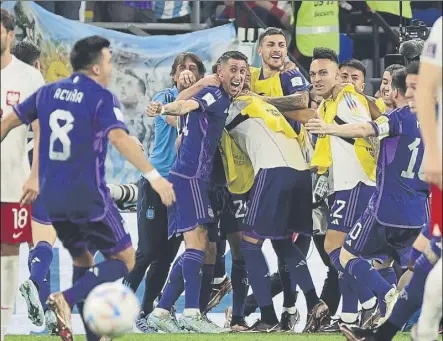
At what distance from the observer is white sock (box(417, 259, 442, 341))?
698cm

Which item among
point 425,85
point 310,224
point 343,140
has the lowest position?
point 310,224

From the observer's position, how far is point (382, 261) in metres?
10.7

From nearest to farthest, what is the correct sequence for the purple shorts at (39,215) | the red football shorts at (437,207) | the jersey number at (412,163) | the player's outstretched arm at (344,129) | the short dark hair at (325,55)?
the red football shorts at (437,207)
the player's outstretched arm at (344,129)
the jersey number at (412,163)
the purple shorts at (39,215)
the short dark hair at (325,55)

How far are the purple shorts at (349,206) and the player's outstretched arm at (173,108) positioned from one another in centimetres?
139

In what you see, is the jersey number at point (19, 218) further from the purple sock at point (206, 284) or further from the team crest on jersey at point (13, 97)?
the purple sock at point (206, 284)

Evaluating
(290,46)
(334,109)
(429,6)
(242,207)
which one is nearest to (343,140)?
(334,109)

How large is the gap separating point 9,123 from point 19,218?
2.18 ft

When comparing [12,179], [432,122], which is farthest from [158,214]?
[432,122]

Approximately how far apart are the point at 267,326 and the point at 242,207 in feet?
3.30

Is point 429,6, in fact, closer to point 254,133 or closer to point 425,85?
point 254,133

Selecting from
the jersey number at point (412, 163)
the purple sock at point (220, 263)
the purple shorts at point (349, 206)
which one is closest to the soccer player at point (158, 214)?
the purple sock at point (220, 263)

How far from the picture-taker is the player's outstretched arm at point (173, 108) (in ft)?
30.9

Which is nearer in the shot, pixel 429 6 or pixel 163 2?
pixel 163 2

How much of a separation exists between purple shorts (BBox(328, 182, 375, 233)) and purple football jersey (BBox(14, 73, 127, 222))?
114 inches
